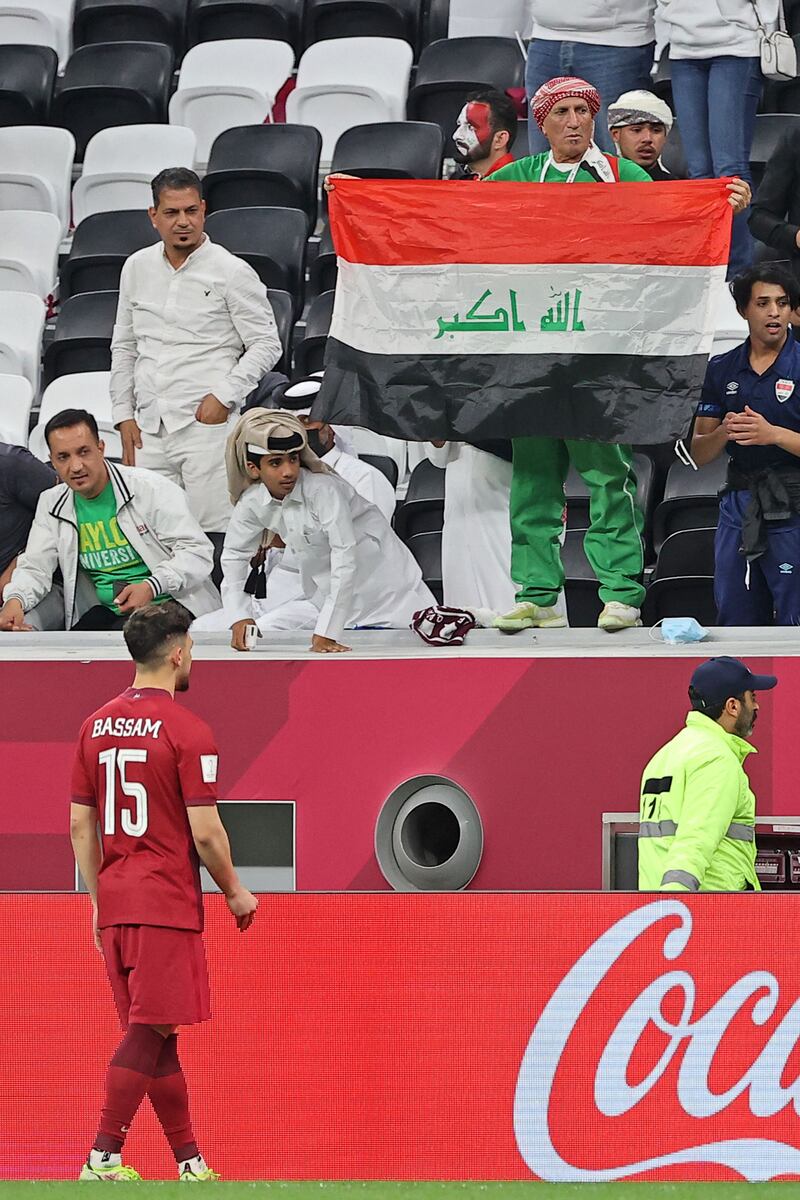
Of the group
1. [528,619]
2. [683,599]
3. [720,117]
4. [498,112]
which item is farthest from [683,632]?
[720,117]

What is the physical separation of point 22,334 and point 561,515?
4314 mm

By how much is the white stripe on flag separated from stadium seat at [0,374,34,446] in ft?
8.66

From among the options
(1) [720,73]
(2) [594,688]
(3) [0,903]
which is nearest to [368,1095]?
(3) [0,903]

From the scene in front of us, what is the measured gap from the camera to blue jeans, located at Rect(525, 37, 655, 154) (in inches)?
362

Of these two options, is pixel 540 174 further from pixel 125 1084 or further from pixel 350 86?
pixel 350 86

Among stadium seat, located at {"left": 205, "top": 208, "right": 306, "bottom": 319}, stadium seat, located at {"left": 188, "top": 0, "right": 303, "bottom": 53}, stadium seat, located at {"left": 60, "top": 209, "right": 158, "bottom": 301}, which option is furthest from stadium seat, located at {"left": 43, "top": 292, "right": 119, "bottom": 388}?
stadium seat, located at {"left": 188, "top": 0, "right": 303, "bottom": 53}

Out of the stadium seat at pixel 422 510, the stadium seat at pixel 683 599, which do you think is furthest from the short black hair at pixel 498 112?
the stadium seat at pixel 683 599

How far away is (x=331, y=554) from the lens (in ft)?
22.8

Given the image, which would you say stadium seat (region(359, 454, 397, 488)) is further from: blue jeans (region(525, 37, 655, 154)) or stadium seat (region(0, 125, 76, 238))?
stadium seat (region(0, 125, 76, 238))

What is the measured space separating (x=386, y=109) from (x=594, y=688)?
5873 mm

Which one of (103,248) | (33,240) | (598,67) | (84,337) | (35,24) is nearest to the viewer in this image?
(598,67)

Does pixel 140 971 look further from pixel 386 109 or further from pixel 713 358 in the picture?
pixel 386 109

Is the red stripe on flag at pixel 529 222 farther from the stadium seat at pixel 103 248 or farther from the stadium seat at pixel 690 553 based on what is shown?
the stadium seat at pixel 103 248

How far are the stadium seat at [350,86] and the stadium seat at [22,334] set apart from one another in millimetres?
2093
